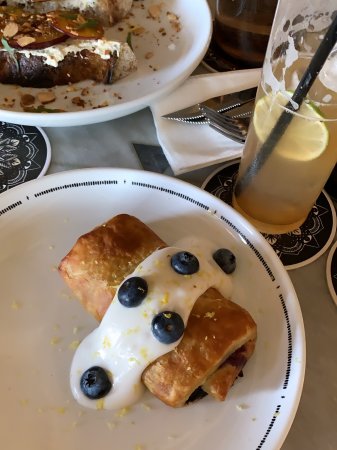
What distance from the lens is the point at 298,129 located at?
0.90m

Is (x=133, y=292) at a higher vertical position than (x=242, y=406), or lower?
higher

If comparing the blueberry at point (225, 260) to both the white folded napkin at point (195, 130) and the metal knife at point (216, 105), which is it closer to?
the white folded napkin at point (195, 130)

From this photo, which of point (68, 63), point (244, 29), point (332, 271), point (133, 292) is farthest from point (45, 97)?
point (332, 271)

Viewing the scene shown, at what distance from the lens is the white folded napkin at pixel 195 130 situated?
A: 3.71 ft

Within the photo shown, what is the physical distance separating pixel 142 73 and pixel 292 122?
0.53 metres

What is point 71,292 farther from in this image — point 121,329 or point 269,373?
point 269,373

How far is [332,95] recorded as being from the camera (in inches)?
35.0

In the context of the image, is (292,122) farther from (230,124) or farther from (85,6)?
(85,6)

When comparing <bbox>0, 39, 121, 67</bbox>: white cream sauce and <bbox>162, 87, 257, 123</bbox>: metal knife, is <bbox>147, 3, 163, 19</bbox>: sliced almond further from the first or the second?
<bbox>162, 87, 257, 123</bbox>: metal knife

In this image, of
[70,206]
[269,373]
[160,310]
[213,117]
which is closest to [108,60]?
[213,117]

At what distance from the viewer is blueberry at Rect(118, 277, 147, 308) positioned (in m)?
0.78

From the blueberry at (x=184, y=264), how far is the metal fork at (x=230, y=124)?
1.41 feet

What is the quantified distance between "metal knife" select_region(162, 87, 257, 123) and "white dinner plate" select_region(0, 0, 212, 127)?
0.06 meters

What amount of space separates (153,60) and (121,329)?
2.61ft
